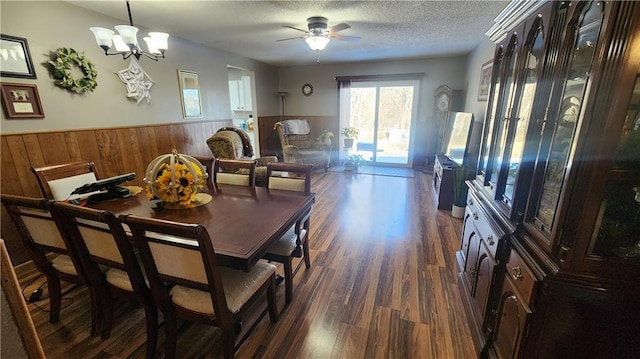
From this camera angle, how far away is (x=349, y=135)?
20.5 ft

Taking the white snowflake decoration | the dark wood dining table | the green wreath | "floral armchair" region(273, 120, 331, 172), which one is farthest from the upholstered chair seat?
"floral armchair" region(273, 120, 331, 172)

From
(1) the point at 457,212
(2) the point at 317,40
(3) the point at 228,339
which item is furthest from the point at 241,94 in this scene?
(3) the point at 228,339

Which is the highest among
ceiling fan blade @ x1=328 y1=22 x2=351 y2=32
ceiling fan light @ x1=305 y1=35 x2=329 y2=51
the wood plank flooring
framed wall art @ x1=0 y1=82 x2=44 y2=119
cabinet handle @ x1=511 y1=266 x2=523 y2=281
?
ceiling fan blade @ x1=328 y1=22 x2=351 y2=32

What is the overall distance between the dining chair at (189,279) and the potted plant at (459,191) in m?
2.78

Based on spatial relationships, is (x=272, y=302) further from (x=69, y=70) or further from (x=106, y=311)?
(x=69, y=70)

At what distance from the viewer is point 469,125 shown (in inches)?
130

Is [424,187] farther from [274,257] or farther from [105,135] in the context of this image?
[105,135]

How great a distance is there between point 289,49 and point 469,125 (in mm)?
3180

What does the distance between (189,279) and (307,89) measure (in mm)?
5926

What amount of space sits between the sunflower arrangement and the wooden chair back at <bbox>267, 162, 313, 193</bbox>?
23.6 inches

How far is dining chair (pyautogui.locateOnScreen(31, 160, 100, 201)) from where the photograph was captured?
1.88 m

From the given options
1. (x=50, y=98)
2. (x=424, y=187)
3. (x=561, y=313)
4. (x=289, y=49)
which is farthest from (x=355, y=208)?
(x=50, y=98)

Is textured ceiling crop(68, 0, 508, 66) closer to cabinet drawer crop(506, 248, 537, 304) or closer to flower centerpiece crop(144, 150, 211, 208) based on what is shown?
flower centerpiece crop(144, 150, 211, 208)

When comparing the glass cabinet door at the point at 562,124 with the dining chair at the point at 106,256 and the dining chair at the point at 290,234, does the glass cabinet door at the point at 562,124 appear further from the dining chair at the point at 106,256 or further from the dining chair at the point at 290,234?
the dining chair at the point at 106,256
